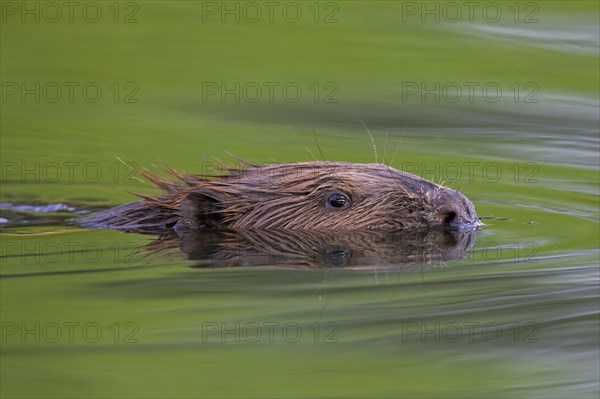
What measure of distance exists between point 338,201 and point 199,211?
2.77 feet

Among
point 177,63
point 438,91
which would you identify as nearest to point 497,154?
point 438,91

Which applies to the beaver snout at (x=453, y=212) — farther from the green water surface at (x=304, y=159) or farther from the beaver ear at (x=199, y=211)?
the beaver ear at (x=199, y=211)

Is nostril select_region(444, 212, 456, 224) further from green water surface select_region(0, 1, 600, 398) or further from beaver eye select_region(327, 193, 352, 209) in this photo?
beaver eye select_region(327, 193, 352, 209)

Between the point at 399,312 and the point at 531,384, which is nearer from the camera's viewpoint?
the point at 531,384

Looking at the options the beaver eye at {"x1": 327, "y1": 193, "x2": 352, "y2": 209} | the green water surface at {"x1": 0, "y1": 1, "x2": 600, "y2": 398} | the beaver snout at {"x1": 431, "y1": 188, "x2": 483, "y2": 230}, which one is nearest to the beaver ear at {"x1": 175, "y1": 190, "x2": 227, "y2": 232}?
the green water surface at {"x1": 0, "y1": 1, "x2": 600, "y2": 398}

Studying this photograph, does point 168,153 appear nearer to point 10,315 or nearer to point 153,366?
point 10,315

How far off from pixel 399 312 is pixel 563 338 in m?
0.76

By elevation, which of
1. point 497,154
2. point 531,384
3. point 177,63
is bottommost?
point 531,384

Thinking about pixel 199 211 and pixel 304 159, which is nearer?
pixel 199 211

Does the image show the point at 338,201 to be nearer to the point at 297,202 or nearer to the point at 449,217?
the point at 297,202

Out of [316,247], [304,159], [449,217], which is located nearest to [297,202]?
[316,247]

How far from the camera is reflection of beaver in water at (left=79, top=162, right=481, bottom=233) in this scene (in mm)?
7797

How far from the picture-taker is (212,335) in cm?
572

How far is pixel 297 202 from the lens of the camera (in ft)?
25.9
